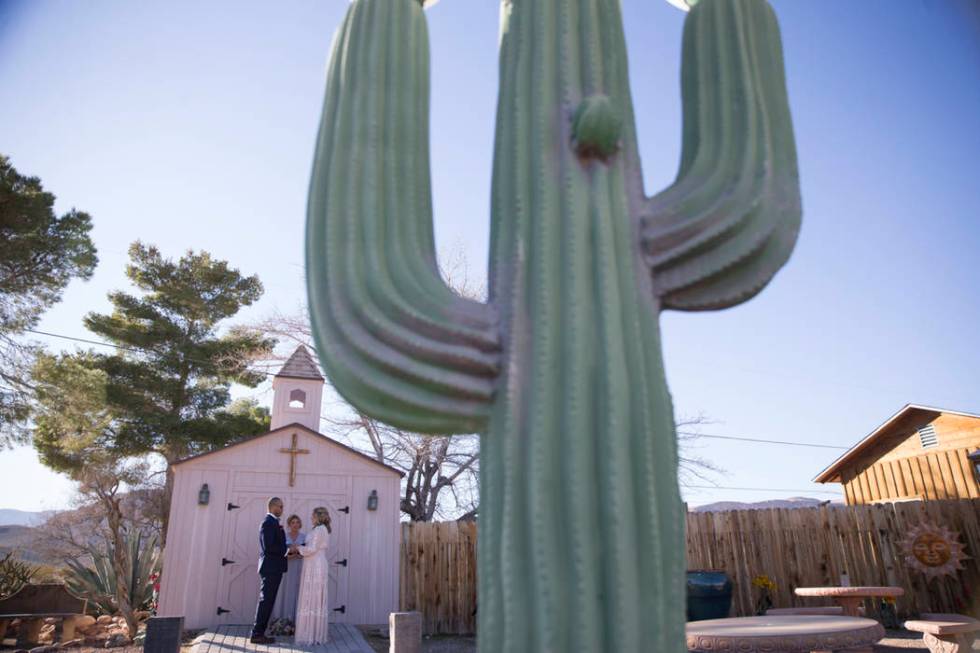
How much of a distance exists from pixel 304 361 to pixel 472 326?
11.4m

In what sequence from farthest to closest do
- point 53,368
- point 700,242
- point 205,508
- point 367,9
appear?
point 53,368, point 205,508, point 367,9, point 700,242

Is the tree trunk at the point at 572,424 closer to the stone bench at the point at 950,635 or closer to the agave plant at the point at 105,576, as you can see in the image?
the stone bench at the point at 950,635

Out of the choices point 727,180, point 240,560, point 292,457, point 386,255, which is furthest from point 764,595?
point 386,255

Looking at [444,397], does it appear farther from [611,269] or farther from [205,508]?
[205,508]

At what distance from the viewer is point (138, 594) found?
1054 centimetres

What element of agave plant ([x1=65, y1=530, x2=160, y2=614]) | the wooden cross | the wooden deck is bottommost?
the wooden deck

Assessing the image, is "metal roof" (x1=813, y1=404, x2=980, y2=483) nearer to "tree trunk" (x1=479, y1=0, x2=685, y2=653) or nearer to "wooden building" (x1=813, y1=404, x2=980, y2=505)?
"wooden building" (x1=813, y1=404, x2=980, y2=505)

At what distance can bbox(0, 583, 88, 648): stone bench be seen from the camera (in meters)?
9.35

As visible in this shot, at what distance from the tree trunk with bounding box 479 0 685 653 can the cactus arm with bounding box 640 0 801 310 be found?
0.14 metres

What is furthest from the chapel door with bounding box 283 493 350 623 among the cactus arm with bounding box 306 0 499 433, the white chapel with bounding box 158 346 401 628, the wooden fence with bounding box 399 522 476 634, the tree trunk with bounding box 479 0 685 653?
the tree trunk with bounding box 479 0 685 653

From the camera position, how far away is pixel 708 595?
881 centimetres

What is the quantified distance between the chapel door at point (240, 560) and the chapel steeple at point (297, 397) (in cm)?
236

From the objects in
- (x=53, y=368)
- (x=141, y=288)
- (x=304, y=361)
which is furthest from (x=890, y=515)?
(x=141, y=288)

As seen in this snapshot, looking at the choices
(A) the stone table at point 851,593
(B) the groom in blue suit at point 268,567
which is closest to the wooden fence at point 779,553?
(A) the stone table at point 851,593
